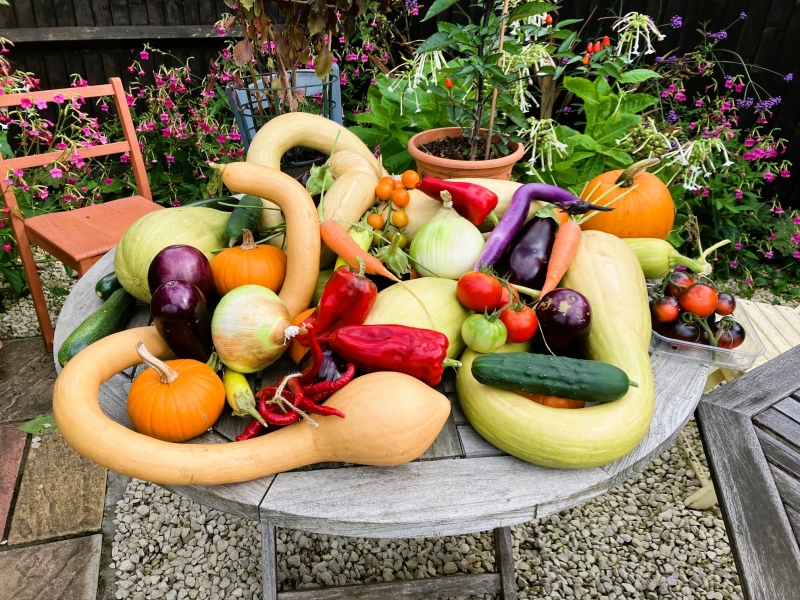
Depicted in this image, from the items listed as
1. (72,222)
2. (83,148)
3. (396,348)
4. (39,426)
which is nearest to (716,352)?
(396,348)

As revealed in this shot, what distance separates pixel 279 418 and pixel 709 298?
1.16 meters

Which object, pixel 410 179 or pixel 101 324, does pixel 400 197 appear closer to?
pixel 410 179

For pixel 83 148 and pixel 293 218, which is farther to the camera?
pixel 83 148

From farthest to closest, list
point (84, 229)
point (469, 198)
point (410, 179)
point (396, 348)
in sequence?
point (84, 229)
point (410, 179)
point (469, 198)
point (396, 348)

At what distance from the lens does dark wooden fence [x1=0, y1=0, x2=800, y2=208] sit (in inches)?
175

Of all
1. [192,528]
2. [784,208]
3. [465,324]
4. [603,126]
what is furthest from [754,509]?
[784,208]

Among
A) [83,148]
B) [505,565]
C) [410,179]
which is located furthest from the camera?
[83,148]

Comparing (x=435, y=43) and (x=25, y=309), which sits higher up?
(x=435, y=43)

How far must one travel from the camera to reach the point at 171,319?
128cm

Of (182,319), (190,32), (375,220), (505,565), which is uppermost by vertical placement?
(190,32)

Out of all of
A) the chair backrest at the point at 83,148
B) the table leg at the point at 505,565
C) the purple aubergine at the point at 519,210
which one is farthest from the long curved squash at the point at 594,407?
the chair backrest at the point at 83,148

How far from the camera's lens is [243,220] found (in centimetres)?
164

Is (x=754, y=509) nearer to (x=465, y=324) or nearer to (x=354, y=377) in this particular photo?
(x=465, y=324)

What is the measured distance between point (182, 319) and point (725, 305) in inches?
56.8
